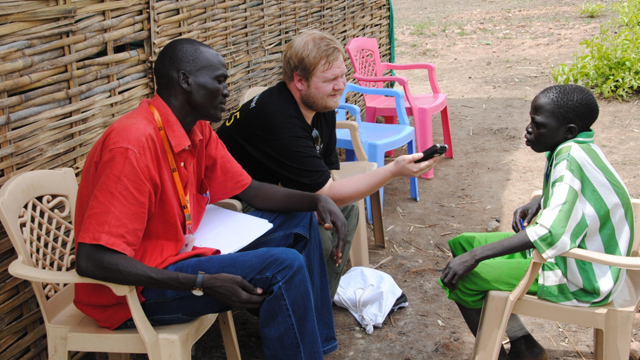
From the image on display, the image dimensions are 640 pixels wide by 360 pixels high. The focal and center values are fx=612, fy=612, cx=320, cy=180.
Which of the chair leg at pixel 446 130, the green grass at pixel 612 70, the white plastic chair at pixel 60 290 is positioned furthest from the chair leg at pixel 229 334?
the green grass at pixel 612 70

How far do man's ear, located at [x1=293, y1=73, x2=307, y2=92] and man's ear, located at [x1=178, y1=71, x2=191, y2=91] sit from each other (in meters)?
0.91

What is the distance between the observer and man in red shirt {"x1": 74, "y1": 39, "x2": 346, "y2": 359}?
207 centimetres

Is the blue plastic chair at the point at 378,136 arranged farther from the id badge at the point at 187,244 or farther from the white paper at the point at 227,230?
the id badge at the point at 187,244

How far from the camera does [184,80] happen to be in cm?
237

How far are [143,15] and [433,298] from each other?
2311 mm

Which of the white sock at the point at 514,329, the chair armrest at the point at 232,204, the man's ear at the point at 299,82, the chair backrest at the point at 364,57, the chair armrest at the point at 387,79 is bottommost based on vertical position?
the white sock at the point at 514,329

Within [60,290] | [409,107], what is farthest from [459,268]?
[409,107]

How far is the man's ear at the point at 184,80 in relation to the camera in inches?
93.2

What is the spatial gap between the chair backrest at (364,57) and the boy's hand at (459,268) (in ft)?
11.1

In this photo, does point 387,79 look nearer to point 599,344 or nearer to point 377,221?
point 377,221

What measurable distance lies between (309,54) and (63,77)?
1171 millimetres

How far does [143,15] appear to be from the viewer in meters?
3.15

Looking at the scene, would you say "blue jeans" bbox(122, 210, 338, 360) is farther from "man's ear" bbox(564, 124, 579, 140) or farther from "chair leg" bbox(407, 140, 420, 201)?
"chair leg" bbox(407, 140, 420, 201)

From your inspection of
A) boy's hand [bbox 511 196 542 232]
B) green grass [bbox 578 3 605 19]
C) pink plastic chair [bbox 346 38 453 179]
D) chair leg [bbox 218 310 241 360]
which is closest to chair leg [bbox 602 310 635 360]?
boy's hand [bbox 511 196 542 232]
